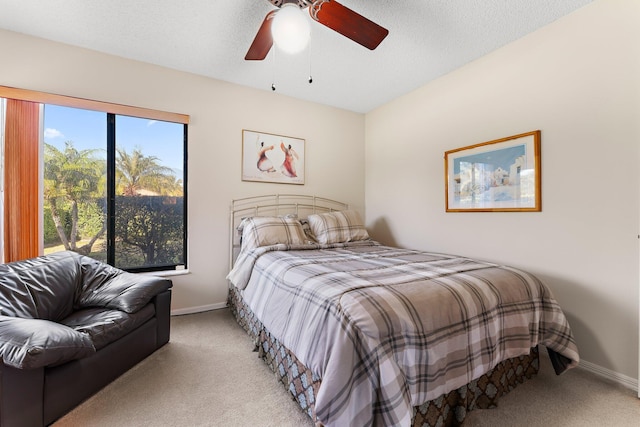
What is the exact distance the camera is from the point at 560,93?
2.12 metres

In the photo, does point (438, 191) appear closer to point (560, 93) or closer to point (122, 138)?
point (560, 93)

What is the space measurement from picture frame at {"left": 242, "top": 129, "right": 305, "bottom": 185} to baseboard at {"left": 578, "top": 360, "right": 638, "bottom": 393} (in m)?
3.13

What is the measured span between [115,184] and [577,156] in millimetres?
4014

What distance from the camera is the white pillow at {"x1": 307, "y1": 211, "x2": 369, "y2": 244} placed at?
3107 mm

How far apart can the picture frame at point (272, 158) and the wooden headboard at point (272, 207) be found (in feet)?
0.74

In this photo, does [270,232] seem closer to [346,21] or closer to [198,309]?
[198,309]

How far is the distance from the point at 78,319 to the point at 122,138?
5.95 ft

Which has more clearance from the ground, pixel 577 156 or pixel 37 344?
pixel 577 156

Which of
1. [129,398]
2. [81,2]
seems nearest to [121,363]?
[129,398]

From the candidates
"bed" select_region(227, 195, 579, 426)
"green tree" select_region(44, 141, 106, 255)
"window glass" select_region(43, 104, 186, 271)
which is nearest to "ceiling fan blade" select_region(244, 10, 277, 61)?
"window glass" select_region(43, 104, 186, 271)

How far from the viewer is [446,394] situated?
4.56ft

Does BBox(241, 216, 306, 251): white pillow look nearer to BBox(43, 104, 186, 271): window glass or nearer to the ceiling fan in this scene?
BBox(43, 104, 186, 271): window glass

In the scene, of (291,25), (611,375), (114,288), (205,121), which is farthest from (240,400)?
(205,121)

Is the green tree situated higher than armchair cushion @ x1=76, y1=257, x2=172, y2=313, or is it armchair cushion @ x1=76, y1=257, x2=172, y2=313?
the green tree
